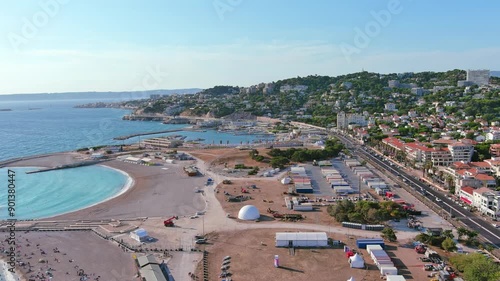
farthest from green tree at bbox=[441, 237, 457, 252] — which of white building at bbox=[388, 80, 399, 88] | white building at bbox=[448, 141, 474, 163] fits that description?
white building at bbox=[388, 80, 399, 88]

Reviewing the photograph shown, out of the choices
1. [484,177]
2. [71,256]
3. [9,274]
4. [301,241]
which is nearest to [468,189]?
[484,177]

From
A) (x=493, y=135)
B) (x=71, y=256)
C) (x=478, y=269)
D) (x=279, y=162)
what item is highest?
(x=493, y=135)

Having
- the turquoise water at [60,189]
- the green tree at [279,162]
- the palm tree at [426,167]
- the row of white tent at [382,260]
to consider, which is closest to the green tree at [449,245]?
the row of white tent at [382,260]

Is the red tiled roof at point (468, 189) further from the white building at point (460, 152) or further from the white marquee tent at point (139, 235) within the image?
the white marquee tent at point (139, 235)

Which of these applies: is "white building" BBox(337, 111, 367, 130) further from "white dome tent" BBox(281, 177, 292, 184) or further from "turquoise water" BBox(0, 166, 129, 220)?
"turquoise water" BBox(0, 166, 129, 220)

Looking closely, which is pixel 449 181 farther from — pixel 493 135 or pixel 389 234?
pixel 493 135

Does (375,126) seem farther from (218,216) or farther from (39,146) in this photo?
(39,146)

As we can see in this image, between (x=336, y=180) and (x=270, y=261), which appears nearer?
(x=270, y=261)
